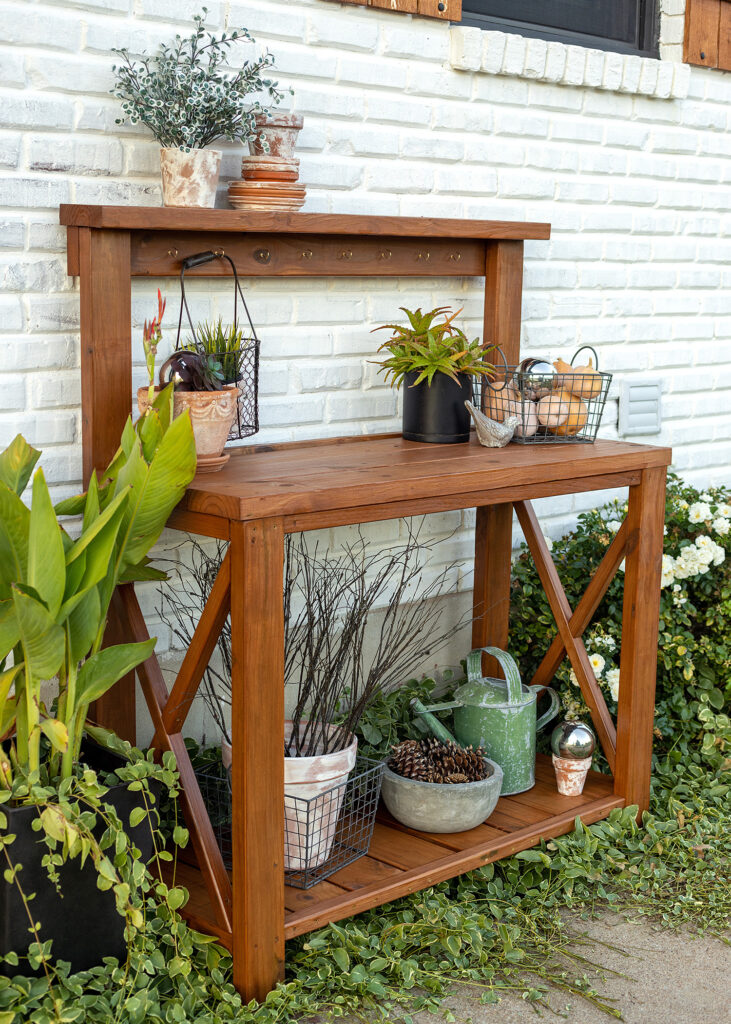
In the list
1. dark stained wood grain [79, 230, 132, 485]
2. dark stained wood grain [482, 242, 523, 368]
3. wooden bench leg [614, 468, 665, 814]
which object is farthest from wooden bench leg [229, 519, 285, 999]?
dark stained wood grain [482, 242, 523, 368]

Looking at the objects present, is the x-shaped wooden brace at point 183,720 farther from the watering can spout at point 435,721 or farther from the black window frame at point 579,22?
the black window frame at point 579,22

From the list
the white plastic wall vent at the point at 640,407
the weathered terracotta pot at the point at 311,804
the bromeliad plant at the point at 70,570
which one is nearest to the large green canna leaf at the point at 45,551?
the bromeliad plant at the point at 70,570

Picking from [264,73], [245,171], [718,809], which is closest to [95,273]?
[245,171]

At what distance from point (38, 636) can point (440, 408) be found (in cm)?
114

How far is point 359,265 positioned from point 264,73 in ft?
1.51

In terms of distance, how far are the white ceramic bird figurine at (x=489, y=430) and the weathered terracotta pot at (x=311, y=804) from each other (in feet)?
2.49

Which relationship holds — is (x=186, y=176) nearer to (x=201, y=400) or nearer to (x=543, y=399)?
(x=201, y=400)

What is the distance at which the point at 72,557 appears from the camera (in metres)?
1.96

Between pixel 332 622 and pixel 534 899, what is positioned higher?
pixel 332 622

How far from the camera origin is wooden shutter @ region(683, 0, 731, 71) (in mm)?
3611

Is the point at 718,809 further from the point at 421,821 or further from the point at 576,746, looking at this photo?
the point at 421,821

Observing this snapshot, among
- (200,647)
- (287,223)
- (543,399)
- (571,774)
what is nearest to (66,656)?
(200,647)

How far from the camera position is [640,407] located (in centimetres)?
369

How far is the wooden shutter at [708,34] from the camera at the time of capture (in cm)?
361
